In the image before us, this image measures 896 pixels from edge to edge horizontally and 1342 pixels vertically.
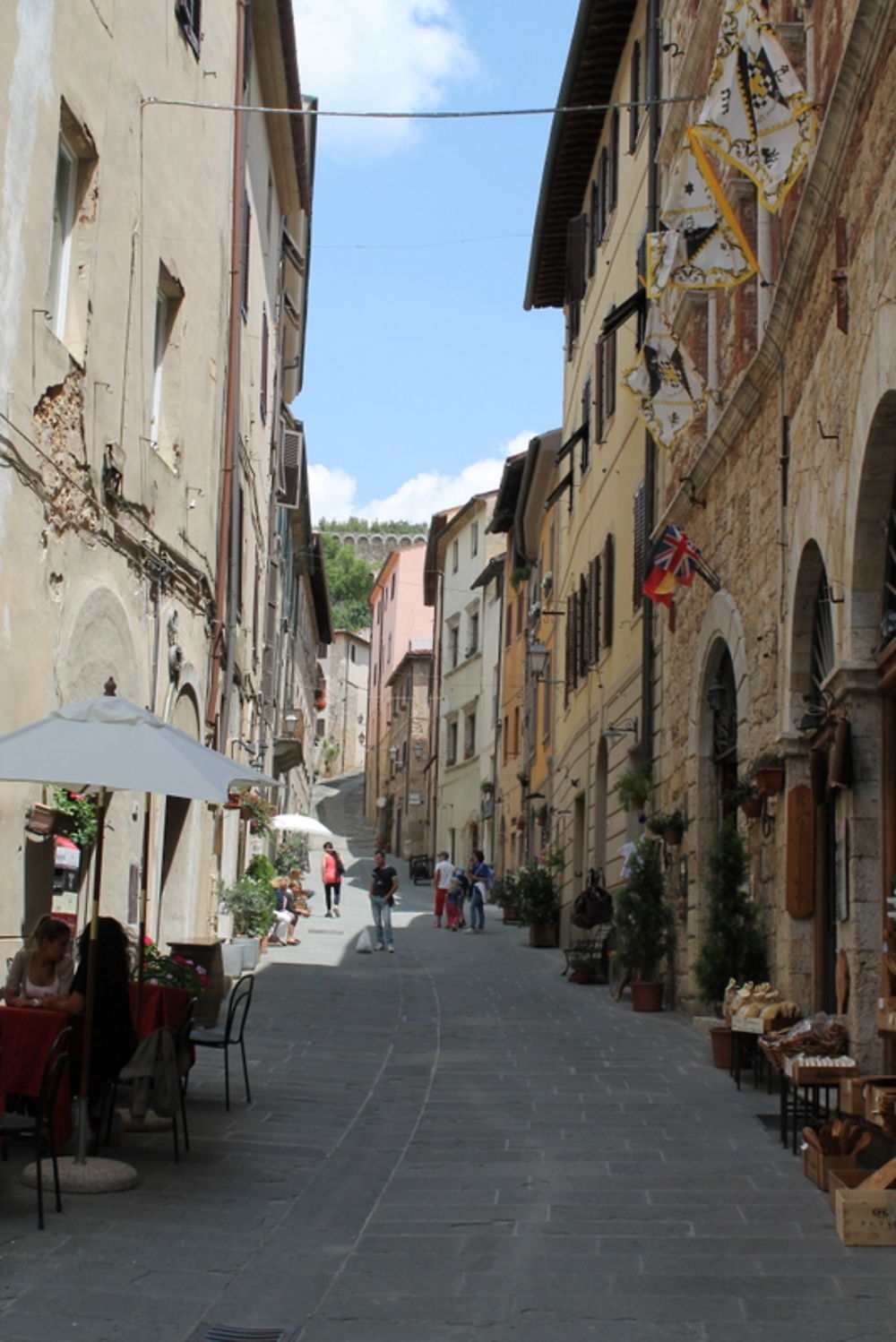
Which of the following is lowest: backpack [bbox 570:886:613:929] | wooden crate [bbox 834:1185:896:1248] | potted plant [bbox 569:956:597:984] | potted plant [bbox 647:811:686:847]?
wooden crate [bbox 834:1185:896:1248]

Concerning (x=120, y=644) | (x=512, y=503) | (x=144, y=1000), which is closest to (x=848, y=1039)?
(x=144, y=1000)

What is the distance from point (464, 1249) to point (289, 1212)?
989 mm

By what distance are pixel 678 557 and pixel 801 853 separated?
4.05m

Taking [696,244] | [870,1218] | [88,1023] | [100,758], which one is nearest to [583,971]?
[696,244]

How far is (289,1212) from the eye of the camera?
6.93 metres

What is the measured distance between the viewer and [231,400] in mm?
17422

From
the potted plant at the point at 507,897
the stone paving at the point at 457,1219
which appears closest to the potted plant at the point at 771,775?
the stone paving at the point at 457,1219

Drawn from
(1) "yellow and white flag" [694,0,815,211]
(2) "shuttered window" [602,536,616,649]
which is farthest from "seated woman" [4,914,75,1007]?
(2) "shuttered window" [602,536,616,649]

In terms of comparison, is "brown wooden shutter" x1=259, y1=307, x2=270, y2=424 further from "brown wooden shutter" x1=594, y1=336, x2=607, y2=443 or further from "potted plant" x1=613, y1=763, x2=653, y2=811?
"potted plant" x1=613, y1=763, x2=653, y2=811

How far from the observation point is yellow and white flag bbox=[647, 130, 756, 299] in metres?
11.2

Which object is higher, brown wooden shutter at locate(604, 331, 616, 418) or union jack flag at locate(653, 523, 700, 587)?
brown wooden shutter at locate(604, 331, 616, 418)

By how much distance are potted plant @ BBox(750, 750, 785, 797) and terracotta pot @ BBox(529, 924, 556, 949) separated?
49.2 feet

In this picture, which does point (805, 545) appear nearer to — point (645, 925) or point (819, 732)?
point (819, 732)

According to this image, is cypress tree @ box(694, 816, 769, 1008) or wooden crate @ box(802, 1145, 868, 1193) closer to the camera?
wooden crate @ box(802, 1145, 868, 1193)
